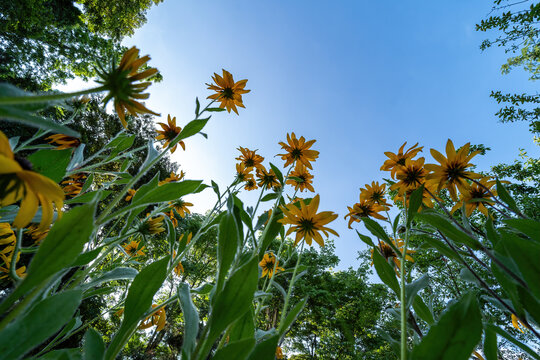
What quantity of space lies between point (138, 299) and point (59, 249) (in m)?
0.18

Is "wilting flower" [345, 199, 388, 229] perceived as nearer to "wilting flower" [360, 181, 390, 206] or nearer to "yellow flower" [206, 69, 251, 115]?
"wilting flower" [360, 181, 390, 206]

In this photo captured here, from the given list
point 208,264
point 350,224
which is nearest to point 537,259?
point 350,224

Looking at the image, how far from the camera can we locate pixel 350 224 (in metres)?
1.25

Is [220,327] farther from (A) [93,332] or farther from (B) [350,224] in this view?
(B) [350,224]

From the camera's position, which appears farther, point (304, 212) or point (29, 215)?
point (304, 212)

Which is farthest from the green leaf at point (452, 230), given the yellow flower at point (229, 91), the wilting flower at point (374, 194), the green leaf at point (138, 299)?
the yellow flower at point (229, 91)

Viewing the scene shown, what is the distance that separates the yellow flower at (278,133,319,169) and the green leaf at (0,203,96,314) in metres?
1.35

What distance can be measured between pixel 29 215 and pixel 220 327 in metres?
0.27

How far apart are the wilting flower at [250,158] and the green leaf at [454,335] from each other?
70.0 inches

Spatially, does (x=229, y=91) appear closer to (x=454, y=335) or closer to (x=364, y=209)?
(x=364, y=209)

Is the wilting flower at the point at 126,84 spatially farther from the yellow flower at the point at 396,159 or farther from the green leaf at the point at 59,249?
the yellow flower at the point at 396,159

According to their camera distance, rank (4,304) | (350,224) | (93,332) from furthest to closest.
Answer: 1. (350,224)
2. (93,332)
3. (4,304)

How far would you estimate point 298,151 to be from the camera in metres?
1.60

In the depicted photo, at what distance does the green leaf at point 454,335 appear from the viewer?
253 mm
